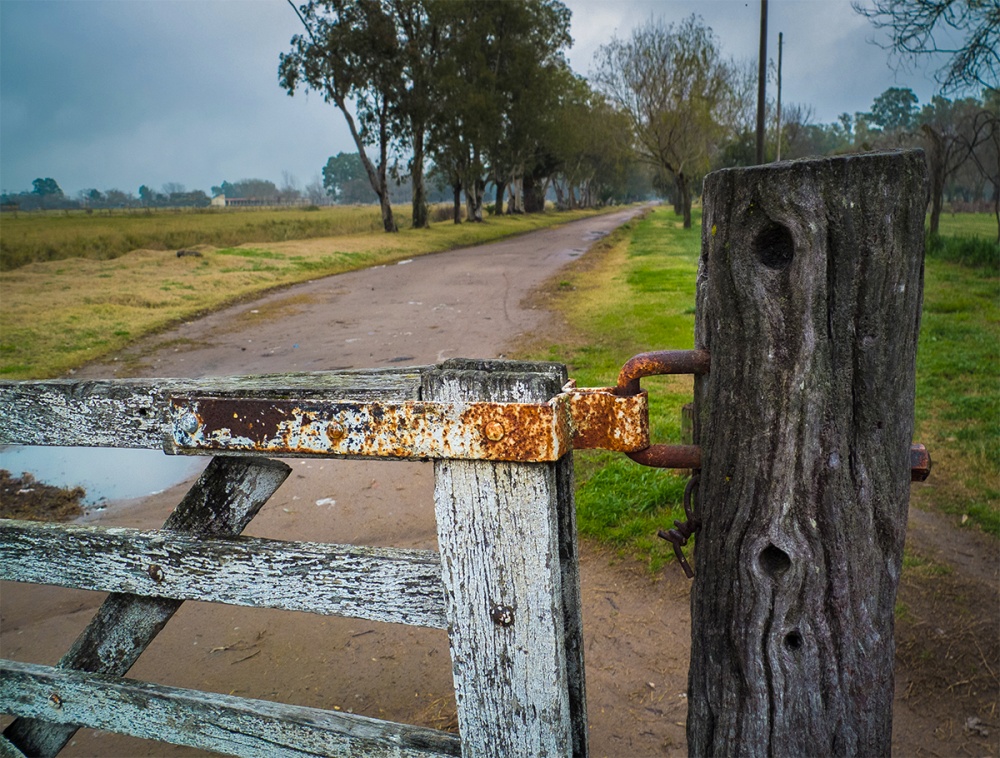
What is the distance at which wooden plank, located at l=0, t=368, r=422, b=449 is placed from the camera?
4.47 ft

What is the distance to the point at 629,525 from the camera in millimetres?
4578

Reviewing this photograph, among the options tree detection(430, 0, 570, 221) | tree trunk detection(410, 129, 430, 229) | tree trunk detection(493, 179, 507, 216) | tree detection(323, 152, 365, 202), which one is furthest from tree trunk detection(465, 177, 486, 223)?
tree detection(323, 152, 365, 202)

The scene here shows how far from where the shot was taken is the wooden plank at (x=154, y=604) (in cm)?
167

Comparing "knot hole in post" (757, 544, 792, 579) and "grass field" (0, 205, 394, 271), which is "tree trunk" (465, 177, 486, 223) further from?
"knot hole in post" (757, 544, 792, 579)

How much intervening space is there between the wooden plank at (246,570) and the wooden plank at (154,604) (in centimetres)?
6

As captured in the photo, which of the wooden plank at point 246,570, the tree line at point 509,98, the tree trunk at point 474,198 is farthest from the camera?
the tree trunk at point 474,198

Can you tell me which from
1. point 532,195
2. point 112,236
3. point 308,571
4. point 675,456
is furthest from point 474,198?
point 675,456

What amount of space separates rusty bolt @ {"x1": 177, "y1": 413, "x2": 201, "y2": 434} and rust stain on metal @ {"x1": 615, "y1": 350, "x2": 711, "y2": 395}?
2.62ft

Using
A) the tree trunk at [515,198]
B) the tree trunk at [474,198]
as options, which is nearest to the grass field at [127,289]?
the tree trunk at [474,198]

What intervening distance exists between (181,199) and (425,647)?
71.0 meters

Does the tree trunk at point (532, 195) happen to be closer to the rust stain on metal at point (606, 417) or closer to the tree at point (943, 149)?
the tree at point (943, 149)

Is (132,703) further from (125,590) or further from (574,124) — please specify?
(574,124)

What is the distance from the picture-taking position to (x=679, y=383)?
7500 mm

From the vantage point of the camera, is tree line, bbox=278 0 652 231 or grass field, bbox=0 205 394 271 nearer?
grass field, bbox=0 205 394 271
